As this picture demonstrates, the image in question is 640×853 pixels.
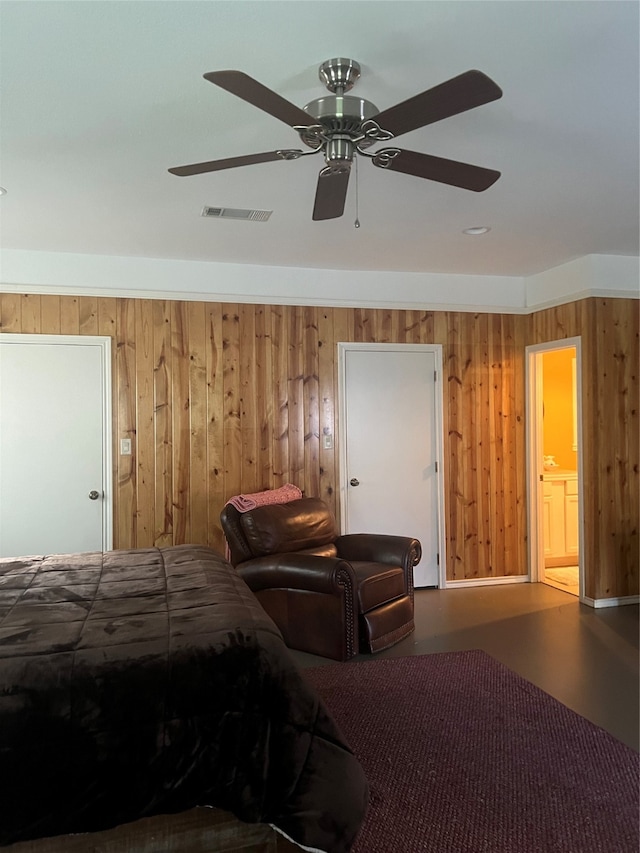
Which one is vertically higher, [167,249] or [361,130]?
[167,249]

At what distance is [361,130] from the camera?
2.14 metres

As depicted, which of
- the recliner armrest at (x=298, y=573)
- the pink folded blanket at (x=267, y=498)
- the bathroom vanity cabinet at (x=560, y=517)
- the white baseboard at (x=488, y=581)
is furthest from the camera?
the bathroom vanity cabinet at (x=560, y=517)

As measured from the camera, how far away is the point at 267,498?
15.0 ft

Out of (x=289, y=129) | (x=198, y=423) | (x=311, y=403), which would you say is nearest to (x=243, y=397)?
(x=198, y=423)

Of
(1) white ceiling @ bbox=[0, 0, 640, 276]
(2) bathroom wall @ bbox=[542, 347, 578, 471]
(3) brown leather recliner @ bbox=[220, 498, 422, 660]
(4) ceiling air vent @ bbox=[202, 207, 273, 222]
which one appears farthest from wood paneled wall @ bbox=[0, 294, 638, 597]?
(2) bathroom wall @ bbox=[542, 347, 578, 471]

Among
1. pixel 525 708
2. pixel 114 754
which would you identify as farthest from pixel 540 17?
pixel 525 708

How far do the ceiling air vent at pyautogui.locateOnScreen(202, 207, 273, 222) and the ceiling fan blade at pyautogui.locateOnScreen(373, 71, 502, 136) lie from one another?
1860 mm

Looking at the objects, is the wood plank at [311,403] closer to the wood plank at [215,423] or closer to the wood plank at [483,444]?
the wood plank at [215,423]

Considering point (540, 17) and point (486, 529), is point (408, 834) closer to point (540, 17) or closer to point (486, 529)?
point (540, 17)

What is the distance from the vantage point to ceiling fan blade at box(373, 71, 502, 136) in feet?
→ 5.66

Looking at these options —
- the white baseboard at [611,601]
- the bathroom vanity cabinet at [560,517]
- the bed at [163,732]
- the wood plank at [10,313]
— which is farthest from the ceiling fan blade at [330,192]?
the bathroom vanity cabinet at [560,517]

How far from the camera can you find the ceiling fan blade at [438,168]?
7.32 feet

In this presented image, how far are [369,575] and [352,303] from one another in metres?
2.40

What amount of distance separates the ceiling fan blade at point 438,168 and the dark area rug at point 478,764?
7.77 feet
